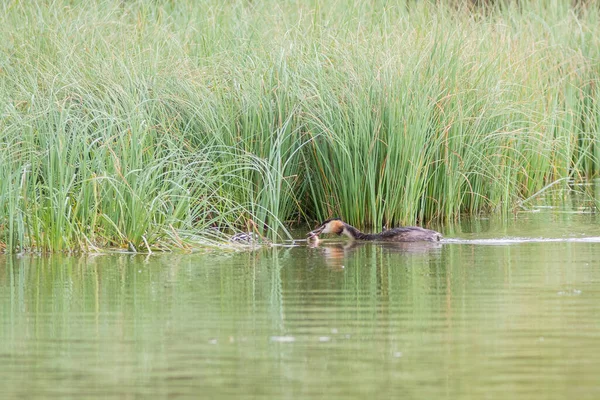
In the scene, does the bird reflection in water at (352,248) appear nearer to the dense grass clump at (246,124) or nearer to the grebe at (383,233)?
the grebe at (383,233)

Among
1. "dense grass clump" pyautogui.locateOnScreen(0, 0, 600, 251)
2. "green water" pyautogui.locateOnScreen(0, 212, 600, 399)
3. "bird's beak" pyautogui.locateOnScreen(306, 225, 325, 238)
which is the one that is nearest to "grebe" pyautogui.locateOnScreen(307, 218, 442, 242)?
"bird's beak" pyautogui.locateOnScreen(306, 225, 325, 238)

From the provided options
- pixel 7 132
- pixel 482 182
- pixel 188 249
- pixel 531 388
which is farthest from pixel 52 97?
pixel 531 388

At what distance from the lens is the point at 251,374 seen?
562 cm

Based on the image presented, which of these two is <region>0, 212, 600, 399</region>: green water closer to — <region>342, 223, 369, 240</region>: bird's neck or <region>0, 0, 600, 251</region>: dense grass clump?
<region>0, 0, 600, 251</region>: dense grass clump

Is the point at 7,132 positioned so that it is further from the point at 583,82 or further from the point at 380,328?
the point at 583,82

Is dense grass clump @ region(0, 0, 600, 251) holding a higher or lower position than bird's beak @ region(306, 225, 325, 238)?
higher

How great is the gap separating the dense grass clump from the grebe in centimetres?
48

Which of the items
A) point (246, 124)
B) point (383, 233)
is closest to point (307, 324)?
point (383, 233)

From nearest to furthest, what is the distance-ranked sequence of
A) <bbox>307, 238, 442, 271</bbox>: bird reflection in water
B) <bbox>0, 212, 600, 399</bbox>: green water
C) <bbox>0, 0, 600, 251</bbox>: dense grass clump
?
<bbox>0, 212, 600, 399</bbox>: green water → <bbox>307, 238, 442, 271</bbox>: bird reflection in water → <bbox>0, 0, 600, 251</bbox>: dense grass clump

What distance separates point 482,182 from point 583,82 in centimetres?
375

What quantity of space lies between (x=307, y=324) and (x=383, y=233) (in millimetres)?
3986

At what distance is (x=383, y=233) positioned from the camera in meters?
10.7

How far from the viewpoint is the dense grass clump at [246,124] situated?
9.98 m

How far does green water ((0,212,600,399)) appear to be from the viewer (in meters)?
5.44
